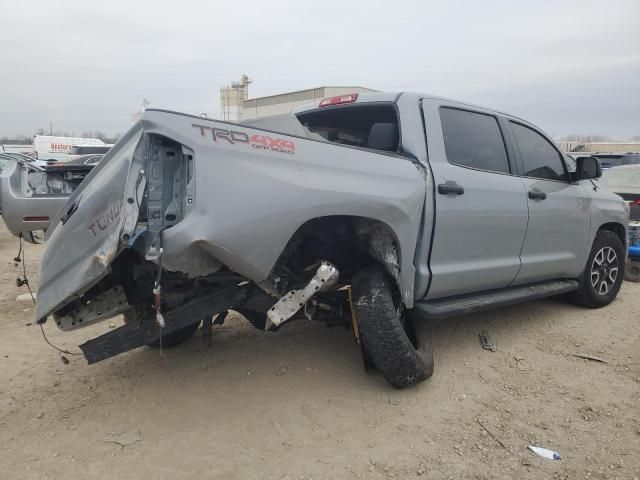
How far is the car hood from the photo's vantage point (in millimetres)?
2516

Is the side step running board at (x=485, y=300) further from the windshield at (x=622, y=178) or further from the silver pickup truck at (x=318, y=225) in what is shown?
the windshield at (x=622, y=178)

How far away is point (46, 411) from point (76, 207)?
1373mm

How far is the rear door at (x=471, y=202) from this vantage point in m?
3.55

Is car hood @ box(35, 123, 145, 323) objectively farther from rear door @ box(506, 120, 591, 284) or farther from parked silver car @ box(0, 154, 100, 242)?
rear door @ box(506, 120, 591, 284)

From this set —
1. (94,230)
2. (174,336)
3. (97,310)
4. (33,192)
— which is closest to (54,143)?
(33,192)

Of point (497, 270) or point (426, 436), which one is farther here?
point (497, 270)

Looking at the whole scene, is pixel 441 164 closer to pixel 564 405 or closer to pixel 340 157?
pixel 340 157

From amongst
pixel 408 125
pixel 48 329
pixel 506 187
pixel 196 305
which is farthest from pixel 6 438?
pixel 506 187

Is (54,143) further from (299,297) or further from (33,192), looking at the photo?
(299,297)

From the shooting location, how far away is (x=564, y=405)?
3.33 m

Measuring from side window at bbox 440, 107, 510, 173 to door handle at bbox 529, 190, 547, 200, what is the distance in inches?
11.5

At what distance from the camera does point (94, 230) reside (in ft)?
8.84

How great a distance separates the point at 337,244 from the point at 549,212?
7.10 feet

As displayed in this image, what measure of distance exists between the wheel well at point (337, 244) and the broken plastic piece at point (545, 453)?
1.27 metres
